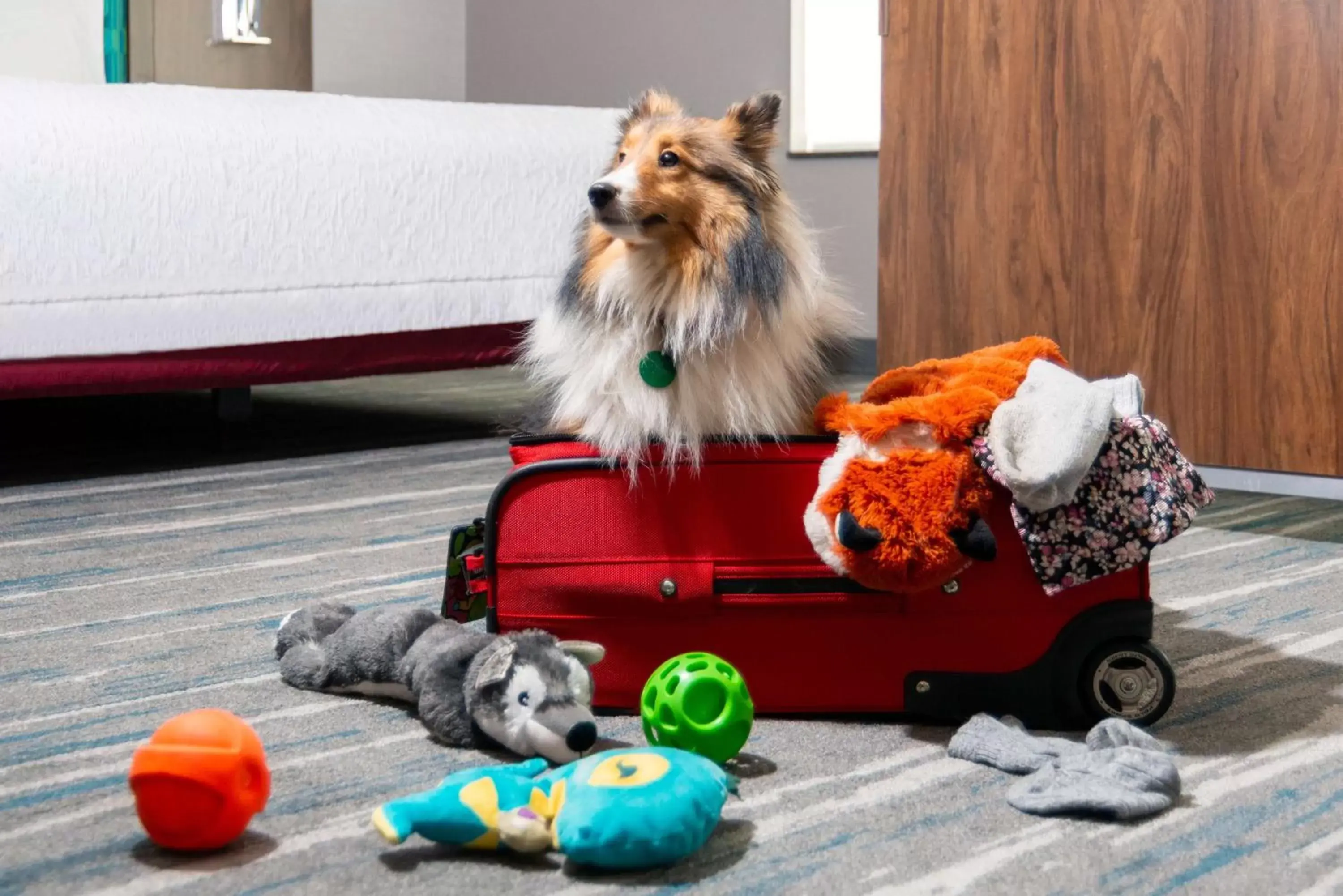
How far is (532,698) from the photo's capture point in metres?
1.12

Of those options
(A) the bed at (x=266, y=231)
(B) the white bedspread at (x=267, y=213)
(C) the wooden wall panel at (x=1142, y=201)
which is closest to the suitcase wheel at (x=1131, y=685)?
(C) the wooden wall panel at (x=1142, y=201)

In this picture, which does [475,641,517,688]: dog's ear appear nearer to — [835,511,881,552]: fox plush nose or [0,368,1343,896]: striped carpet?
[0,368,1343,896]: striped carpet

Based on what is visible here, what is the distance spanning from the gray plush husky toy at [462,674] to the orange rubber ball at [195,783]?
219 millimetres

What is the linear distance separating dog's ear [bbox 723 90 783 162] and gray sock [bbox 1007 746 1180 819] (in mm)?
578

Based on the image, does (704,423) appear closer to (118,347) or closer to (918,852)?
(918,852)

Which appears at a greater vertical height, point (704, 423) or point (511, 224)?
point (511, 224)

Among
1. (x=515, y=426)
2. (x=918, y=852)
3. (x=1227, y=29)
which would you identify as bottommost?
(x=918, y=852)

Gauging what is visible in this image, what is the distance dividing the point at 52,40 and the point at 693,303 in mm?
3434

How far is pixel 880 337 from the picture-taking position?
7.79ft

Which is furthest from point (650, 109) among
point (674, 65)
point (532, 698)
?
point (674, 65)

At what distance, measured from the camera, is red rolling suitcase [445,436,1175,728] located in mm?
1217

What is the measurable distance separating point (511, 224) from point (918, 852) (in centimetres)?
195

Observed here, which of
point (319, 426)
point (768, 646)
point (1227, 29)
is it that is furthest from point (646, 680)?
point (319, 426)

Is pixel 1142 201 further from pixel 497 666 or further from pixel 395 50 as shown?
pixel 395 50
